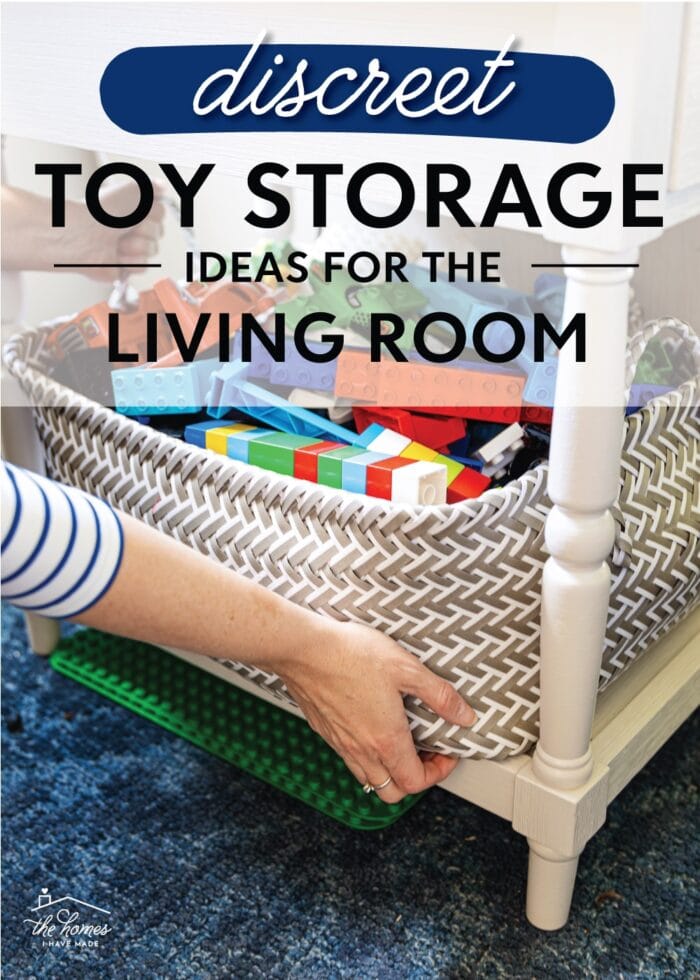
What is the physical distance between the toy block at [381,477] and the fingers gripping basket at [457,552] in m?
0.04

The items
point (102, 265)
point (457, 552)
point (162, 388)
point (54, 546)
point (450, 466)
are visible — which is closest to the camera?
point (54, 546)

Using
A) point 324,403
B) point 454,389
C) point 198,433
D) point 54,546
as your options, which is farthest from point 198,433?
point 54,546

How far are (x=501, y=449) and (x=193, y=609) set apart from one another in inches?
12.1

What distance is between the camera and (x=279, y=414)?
889mm

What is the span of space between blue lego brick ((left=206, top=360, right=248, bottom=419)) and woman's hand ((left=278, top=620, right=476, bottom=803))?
257mm

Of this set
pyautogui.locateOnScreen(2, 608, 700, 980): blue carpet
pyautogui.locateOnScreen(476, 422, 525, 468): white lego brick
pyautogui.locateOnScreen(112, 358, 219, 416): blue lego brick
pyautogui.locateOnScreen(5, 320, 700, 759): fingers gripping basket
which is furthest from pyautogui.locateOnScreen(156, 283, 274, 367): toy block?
pyautogui.locateOnScreen(2, 608, 700, 980): blue carpet

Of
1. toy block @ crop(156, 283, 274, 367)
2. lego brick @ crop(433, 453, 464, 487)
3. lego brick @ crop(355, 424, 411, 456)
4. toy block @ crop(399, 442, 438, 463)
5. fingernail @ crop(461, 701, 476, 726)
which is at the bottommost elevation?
fingernail @ crop(461, 701, 476, 726)

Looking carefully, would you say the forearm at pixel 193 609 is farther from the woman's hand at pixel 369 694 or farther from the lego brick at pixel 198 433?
the lego brick at pixel 198 433

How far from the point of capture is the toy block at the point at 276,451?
818 millimetres

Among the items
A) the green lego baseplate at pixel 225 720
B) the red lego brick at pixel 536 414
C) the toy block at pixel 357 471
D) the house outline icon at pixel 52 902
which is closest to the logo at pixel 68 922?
the house outline icon at pixel 52 902

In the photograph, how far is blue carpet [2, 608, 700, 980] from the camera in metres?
0.78

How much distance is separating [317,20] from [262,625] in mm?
363

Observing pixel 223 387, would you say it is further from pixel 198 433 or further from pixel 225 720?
pixel 225 720

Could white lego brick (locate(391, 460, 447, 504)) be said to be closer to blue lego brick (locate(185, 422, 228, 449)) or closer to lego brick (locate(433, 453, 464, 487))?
lego brick (locate(433, 453, 464, 487))
